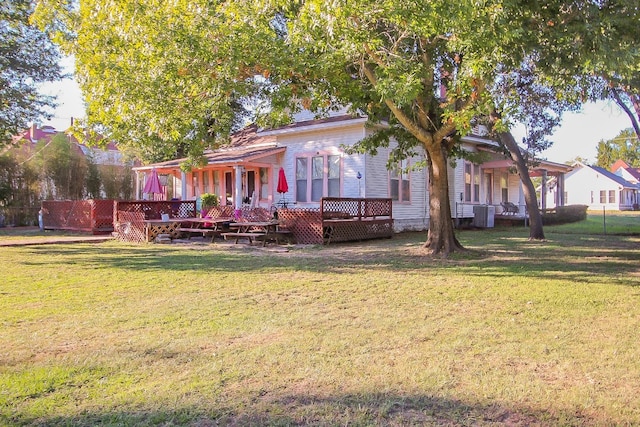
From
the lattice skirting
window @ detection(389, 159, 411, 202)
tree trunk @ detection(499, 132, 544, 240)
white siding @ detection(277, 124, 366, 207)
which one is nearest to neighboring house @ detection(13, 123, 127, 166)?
white siding @ detection(277, 124, 366, 207)

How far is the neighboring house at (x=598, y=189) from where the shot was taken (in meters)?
54.3

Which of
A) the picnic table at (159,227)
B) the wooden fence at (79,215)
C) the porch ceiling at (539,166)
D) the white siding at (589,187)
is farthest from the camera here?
the white siding at (589,187)

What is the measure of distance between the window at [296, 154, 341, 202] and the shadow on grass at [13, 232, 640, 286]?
147 inches

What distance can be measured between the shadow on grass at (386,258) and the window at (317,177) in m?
3.73

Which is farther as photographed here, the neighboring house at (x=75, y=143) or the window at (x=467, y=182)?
the window at (x=467, y=182)

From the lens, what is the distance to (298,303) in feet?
23.0

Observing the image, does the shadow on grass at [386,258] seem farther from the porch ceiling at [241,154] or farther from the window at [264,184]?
the window at [264,184]

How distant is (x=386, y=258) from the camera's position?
1200 centimetres

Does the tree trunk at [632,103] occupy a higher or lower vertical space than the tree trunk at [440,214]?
higher

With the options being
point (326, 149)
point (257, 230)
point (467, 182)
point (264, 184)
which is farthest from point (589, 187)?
point (257, 230)

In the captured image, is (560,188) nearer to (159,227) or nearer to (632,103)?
(632,103)

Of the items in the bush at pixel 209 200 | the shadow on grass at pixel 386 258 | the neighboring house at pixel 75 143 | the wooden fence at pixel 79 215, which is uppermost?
the neighboring house at pixel 75 143

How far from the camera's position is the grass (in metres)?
3.55

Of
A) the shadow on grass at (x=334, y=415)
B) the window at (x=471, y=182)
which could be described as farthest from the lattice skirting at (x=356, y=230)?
the shadow on grass at (x=334, y=415)
